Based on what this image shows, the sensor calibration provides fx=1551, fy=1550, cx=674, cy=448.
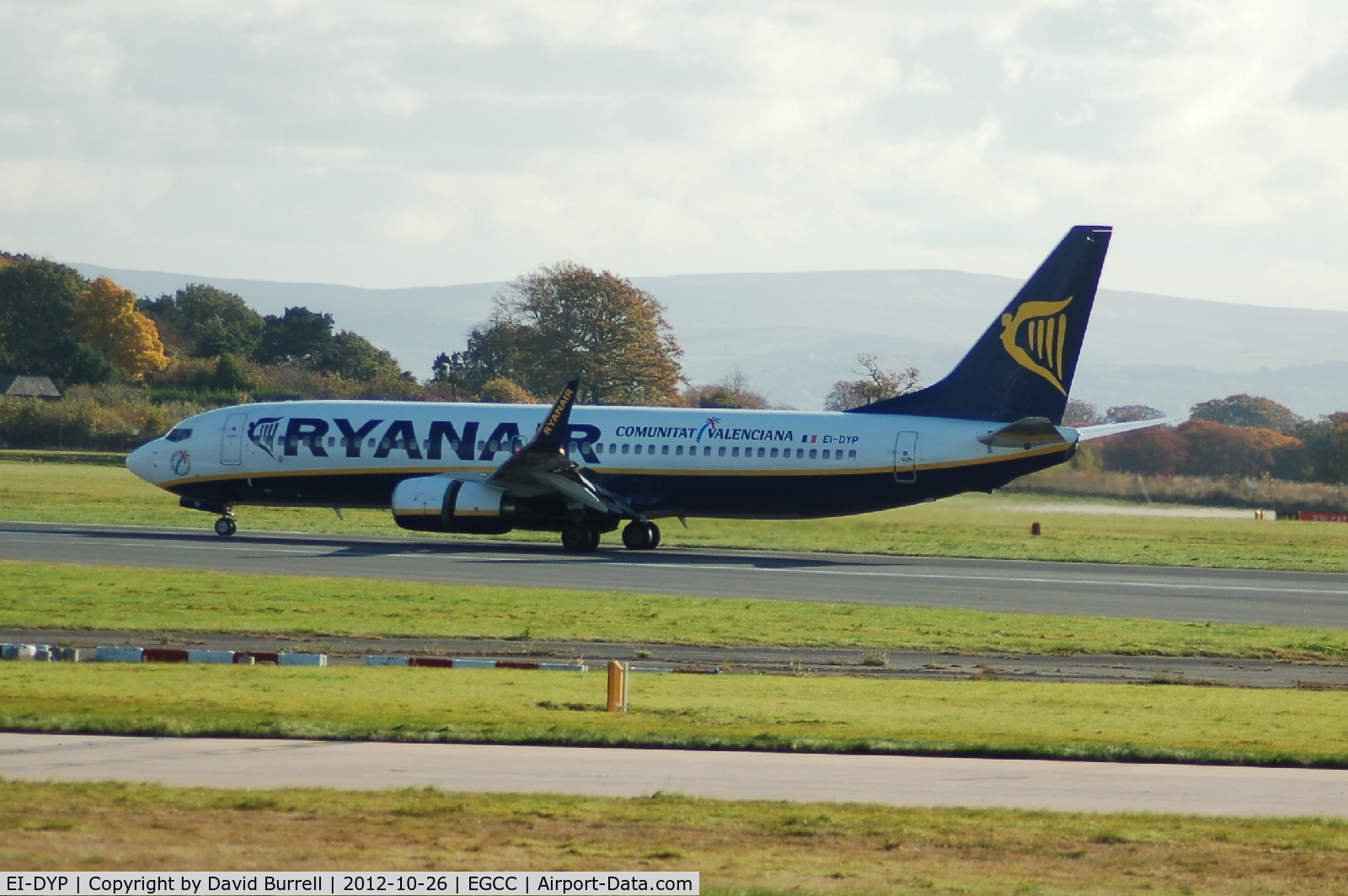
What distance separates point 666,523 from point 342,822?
43526mm

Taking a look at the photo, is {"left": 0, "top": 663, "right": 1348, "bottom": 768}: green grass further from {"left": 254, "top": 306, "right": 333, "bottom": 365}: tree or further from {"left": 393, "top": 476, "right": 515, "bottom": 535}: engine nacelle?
{"left": 254, "top": 306, "right": 333, "bottom": 365}: tree

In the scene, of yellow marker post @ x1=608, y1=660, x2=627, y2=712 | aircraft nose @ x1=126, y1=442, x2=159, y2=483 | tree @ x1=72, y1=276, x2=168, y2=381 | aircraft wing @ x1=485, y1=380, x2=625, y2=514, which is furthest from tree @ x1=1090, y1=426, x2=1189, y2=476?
→ tree @ x1=72, y1=276, x2=168, y2=381

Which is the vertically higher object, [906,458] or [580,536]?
[906,458]

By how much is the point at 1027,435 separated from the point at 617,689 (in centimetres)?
2501

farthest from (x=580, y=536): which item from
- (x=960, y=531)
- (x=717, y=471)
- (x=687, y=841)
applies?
(x=687, y=841)

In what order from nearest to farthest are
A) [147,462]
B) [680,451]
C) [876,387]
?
[680,451] → [147,462] → [876,387]

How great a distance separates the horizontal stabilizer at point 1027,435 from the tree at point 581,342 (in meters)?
74.8

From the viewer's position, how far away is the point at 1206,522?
205 ft

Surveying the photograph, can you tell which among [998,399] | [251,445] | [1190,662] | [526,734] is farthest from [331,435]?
[526,734]

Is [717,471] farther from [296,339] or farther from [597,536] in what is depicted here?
[296,339]

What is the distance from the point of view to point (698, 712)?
1825 centimetres

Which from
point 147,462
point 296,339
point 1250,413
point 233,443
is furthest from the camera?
point 1250,413

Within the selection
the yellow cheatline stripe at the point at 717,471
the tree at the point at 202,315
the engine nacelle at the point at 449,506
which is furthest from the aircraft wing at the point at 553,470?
the tree at the point at 202,315

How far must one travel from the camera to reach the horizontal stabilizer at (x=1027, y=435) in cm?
4044
